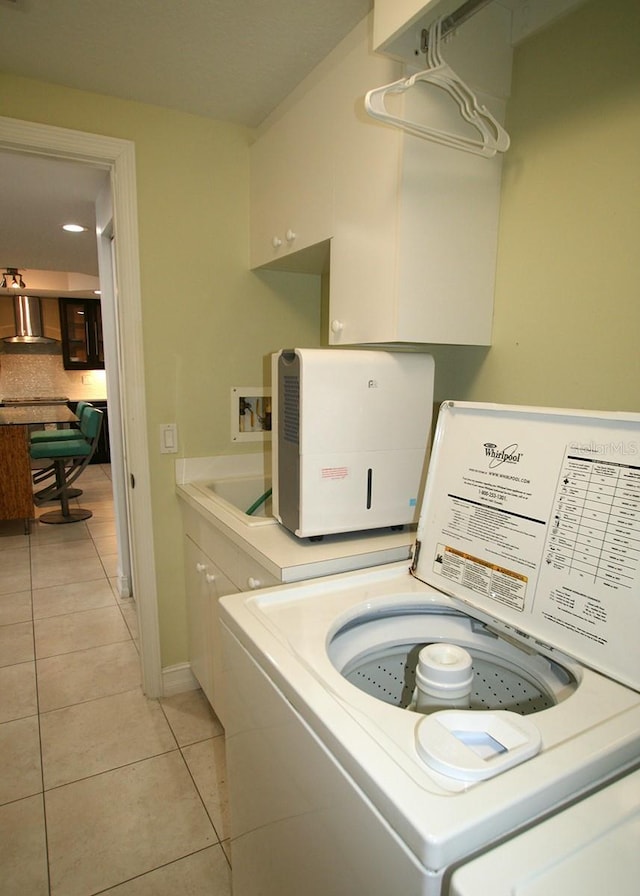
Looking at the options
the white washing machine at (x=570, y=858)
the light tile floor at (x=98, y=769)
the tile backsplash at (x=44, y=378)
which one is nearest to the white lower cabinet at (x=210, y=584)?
the light tile floor at (x=98, y=769)

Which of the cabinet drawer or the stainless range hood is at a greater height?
the stainless range hood

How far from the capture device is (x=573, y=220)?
120 centimetres

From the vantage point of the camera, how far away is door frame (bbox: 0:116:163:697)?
1.66 m

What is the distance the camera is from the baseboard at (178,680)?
7.04 ft

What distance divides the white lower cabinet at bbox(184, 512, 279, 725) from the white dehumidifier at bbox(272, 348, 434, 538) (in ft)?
0.65

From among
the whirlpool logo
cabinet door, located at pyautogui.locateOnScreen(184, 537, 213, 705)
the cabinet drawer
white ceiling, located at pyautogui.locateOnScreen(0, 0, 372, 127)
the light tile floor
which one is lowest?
the light tile floor

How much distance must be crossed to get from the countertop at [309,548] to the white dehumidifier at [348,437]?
0.14ft

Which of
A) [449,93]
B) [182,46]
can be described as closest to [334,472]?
[449,93]

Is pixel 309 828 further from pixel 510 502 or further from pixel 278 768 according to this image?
pixel 510 502

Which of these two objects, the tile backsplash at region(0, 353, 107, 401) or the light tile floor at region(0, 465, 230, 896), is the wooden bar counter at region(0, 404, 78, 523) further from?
the tile backsplash at region(0, 353, 107, 401)

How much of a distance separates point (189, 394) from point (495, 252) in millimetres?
1233

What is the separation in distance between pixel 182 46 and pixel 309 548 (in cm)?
145

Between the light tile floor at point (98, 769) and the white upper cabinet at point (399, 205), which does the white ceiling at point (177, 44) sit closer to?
the white upper cabinet at point (399, 205)

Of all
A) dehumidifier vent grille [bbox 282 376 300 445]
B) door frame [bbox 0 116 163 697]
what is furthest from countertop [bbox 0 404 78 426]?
dehumidifier vent grille [bbox 282 376 300 445]
